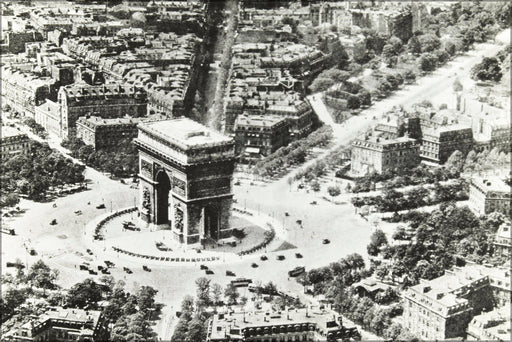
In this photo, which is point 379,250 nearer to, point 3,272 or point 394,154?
point 394,154

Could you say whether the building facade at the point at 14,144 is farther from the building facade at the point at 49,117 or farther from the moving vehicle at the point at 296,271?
the moving vehicle at the point at 296,271

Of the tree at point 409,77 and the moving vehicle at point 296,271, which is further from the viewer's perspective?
the tree at point 409,77

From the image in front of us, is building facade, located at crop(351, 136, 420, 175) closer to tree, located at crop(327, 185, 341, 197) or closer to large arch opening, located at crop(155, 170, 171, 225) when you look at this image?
tree, located at crop(327, 185, 341, 197)

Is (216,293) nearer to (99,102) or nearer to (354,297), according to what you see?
(354,297)

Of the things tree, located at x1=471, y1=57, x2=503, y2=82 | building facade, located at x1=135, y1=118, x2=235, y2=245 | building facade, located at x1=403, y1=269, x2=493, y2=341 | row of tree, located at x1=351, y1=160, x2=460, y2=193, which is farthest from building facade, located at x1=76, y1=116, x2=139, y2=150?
building facade, located at x1=403, y1=269, x2=493, y2=341

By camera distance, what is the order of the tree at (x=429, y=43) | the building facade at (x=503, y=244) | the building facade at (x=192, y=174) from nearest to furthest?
the building facade at (x=503, y=244), the building facade at (x=192, y=174), the tree at (x=429, y=43)

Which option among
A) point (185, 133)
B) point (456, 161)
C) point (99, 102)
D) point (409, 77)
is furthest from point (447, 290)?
point (409, 77)

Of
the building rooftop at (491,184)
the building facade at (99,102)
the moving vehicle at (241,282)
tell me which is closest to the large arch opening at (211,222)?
the moving vehicle at (241,282)
